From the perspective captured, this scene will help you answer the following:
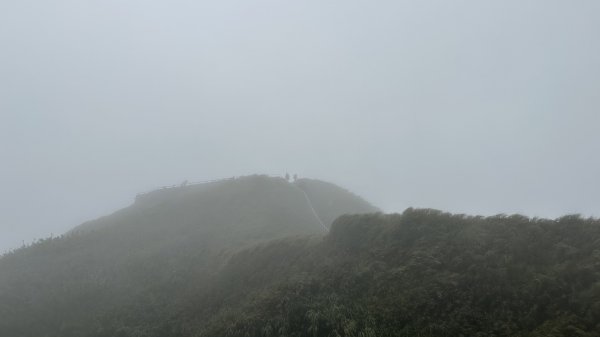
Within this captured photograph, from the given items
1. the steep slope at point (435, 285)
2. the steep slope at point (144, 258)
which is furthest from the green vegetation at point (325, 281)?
the steep slope at point (144, 258)

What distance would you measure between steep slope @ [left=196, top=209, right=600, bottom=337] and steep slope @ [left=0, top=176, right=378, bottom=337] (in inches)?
289

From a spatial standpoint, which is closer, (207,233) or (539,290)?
(539,290)

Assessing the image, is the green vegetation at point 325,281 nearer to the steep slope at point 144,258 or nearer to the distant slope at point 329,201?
the steep slope at point 144,258

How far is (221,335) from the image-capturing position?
651 inches

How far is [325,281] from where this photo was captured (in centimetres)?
1736

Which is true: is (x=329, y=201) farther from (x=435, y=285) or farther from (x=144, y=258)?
(x=435, y=285)

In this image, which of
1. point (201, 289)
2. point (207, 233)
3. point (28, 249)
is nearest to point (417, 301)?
point (201, 289)

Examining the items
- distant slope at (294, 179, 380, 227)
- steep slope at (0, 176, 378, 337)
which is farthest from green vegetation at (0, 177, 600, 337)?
distant slope at (294, 179, 380, 227)

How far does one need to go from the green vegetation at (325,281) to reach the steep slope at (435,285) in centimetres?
5

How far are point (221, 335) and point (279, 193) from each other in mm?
34109

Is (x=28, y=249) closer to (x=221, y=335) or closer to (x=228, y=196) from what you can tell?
(x=228, y=196)

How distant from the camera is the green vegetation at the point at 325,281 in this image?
11.2m

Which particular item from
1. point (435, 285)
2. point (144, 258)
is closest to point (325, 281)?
point (435, 285)

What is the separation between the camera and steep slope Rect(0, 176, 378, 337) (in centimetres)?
2445
